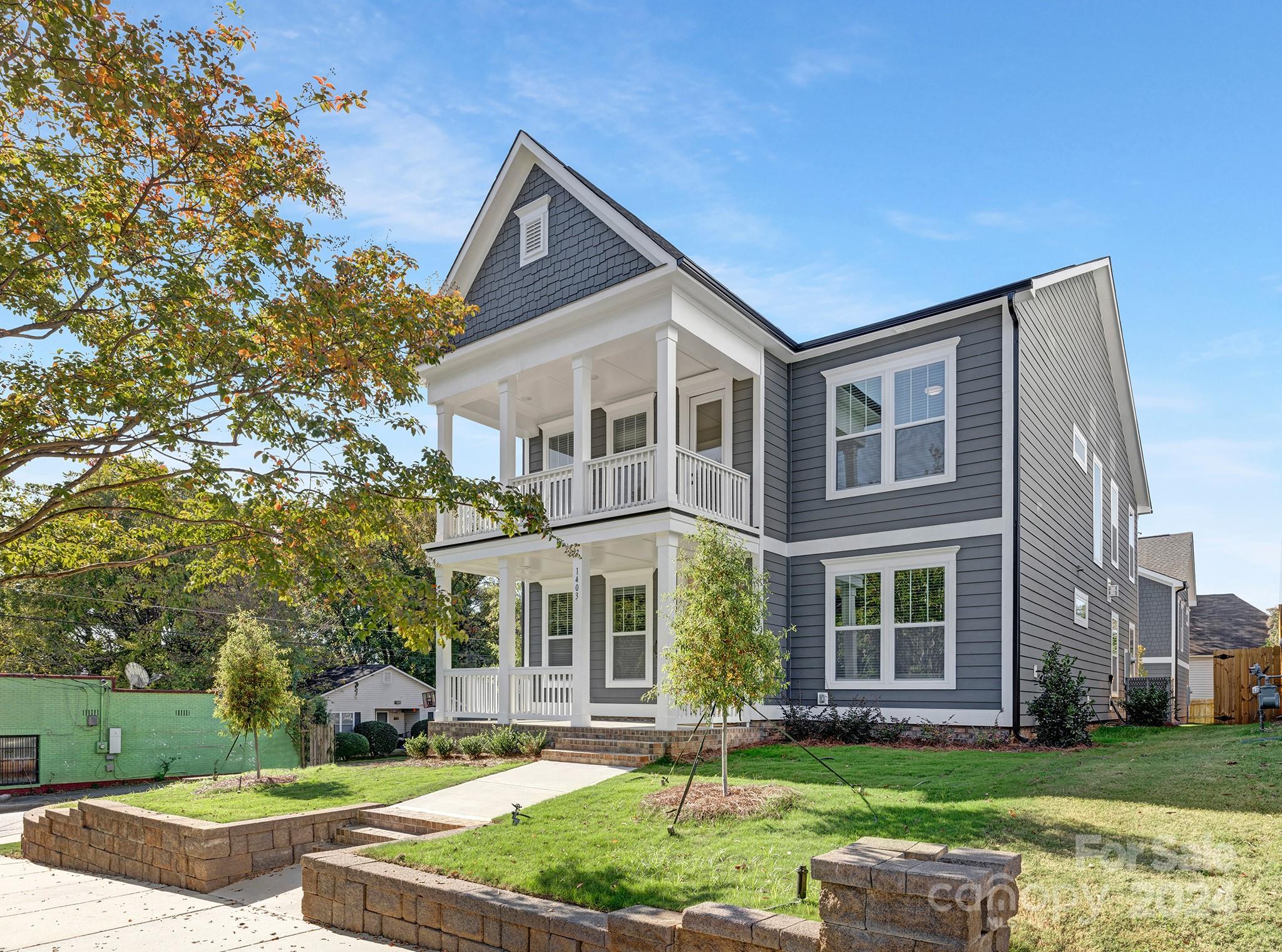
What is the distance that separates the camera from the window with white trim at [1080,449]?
1698 cm

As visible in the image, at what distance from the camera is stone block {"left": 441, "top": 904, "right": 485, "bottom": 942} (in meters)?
6.42

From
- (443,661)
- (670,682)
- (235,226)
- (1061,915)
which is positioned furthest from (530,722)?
(1061,915)

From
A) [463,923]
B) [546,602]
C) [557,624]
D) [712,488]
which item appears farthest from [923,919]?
[546,602]

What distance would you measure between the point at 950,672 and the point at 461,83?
1023 centimetres

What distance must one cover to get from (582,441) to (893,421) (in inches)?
197

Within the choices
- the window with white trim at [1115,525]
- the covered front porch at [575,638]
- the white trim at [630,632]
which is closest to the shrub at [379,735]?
the covered front porch at [575,638]

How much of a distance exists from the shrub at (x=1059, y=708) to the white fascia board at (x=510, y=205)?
28.5 ft

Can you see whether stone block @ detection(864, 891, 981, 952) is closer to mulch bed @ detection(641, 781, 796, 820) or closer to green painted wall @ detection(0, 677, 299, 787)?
mulch bed @ detection(641, 781, 796, 820)

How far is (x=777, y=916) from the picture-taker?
505cm

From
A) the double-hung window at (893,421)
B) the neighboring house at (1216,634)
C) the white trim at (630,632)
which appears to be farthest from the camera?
the neighboring house at (1216,634)

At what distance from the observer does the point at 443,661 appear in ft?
51.4

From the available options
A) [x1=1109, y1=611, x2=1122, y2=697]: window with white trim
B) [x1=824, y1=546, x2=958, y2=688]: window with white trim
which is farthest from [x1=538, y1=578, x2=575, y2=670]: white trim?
[x1=1109, y1=611, x2=1122, y2=697]: window with white trim

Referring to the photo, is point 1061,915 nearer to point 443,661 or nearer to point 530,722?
point 530,722

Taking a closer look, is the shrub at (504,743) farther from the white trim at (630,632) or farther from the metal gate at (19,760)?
the metal gate at (19,760)
